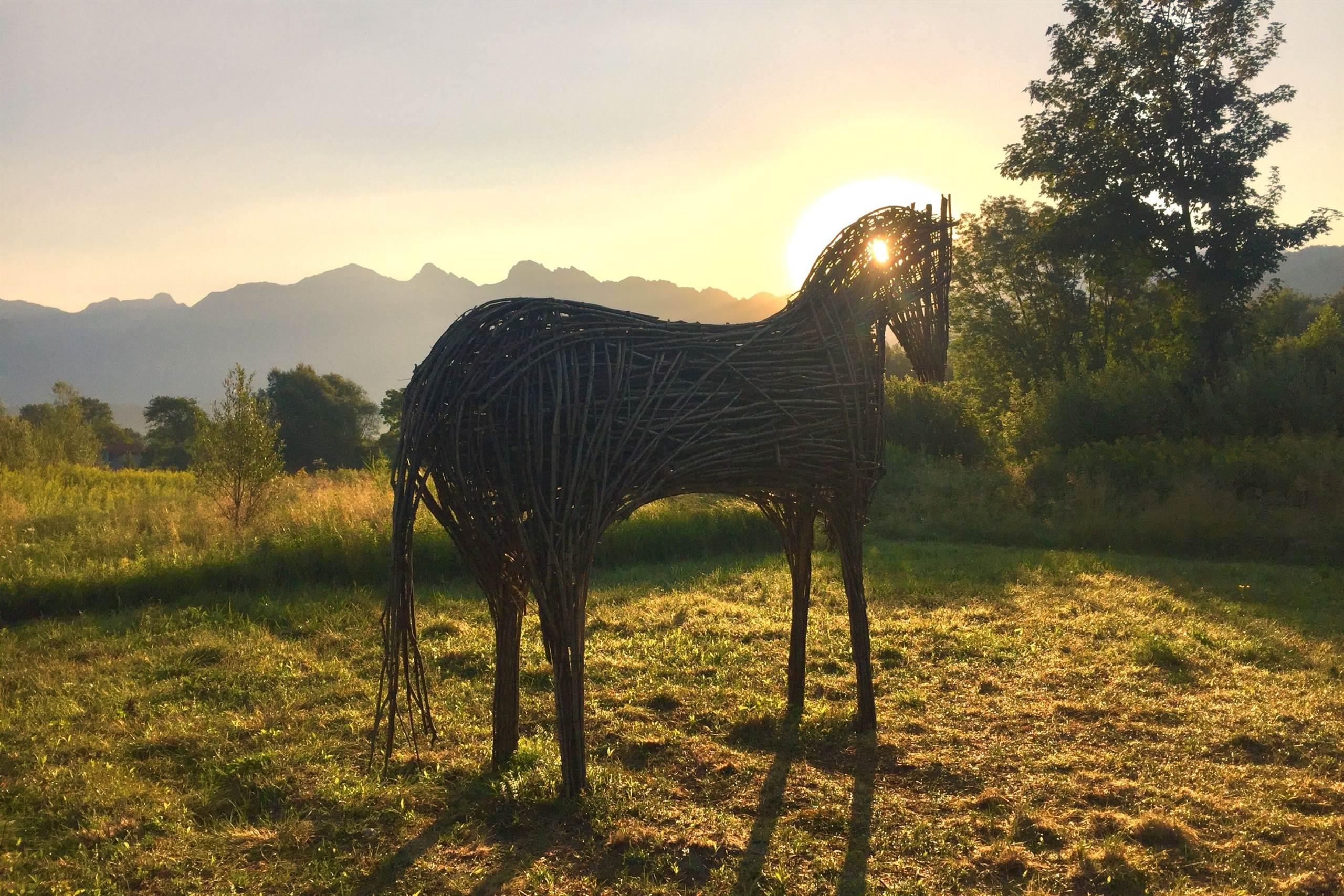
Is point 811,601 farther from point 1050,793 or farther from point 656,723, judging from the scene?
point 1050,793

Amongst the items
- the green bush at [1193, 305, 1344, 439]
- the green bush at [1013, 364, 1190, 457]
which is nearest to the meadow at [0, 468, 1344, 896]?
the green bush at [1193, 305, 1344, 439]

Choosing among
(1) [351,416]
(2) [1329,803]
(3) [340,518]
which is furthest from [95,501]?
(1) [351,416]

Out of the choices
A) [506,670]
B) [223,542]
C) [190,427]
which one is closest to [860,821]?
[506,670]

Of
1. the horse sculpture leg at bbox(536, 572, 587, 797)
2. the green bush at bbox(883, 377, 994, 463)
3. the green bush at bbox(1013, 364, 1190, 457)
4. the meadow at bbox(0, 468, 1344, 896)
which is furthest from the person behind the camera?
the green bush at bbox(883, 377, 994, 463)

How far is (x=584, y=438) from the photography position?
416 cm

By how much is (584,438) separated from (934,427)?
803 inches

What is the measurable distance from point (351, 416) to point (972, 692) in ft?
154

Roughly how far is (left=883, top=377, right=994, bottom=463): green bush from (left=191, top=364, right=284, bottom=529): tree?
15626 mm

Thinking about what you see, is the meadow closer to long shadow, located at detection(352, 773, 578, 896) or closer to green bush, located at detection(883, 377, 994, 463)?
long shadow, located at detection(352, 773, 578, 896)

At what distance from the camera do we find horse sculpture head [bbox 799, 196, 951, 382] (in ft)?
17.8

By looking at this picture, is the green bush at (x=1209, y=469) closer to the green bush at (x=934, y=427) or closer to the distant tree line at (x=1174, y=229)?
the distant tree line at (x=1174, y=229)

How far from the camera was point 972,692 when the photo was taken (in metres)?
6.55

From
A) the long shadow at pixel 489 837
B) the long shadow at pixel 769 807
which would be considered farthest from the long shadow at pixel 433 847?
the long shadow at pixel 769 807

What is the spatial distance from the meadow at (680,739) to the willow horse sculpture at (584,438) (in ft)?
2.27
